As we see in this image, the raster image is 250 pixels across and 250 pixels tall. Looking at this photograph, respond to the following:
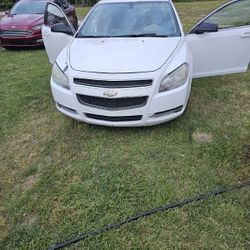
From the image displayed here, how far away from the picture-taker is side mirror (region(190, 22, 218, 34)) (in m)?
4.48

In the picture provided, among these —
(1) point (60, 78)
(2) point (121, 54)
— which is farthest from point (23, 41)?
(2) point (121, 54)

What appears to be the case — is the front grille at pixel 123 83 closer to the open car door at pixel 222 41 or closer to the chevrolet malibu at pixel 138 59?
the chevrolet malibu at pixel 138 59

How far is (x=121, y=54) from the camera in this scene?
3.86 meters

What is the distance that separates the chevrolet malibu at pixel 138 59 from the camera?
11.8ft

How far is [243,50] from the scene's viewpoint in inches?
189

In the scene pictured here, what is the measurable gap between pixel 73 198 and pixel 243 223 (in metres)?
1.43

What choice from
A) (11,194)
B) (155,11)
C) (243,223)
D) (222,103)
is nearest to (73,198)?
(11,194)

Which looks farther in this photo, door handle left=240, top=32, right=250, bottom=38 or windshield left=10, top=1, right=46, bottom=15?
windshield left=10, top=1, right=46, bottom=15

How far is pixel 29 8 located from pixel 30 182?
7.75 metres

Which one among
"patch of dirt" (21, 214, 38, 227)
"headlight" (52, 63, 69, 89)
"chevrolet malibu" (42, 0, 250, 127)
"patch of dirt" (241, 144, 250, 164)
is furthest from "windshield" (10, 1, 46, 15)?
"patch of dirt" (21, 214, 38, 227)

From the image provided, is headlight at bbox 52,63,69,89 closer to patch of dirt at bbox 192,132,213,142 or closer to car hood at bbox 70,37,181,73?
car hood at bbox 70,37,181,73

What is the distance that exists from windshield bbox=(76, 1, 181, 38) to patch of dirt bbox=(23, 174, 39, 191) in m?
2.25

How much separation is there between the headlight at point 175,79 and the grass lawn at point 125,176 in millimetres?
568

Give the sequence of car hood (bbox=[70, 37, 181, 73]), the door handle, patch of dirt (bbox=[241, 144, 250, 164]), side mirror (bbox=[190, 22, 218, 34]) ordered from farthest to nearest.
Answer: the door handle < side mirror (bbox=[190, 22, 218, 34]) < car hood (bbox=[70, 37, 181, 73]) < patch of dirt (bbox=[241, 144, 250, 164])
